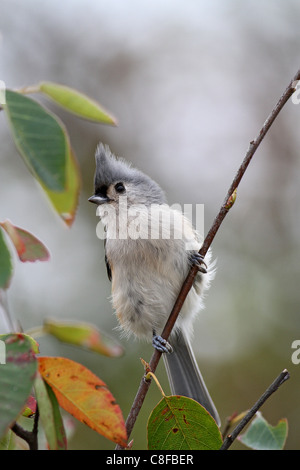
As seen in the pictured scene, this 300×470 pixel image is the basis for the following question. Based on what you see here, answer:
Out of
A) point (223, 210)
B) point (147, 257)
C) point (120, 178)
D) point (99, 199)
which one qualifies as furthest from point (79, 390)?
point (120, 178)

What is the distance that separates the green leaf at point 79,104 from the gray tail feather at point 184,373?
198 cm

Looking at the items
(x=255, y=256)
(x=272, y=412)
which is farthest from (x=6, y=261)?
(x=255, y=256)

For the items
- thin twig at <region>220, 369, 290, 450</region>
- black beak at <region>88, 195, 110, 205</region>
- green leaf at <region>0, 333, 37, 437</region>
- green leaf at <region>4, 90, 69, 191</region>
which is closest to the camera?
green leaf at <region>4, 90, 69, 191</region>

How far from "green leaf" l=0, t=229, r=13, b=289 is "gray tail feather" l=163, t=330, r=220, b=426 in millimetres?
1918

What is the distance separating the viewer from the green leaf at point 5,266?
99 centimetres

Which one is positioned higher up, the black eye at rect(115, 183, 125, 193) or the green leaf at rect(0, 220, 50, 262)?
the black eye at rect(115, 183, 125, 193)

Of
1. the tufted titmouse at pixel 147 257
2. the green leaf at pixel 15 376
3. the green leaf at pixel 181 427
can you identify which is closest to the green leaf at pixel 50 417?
the green leaf at pixel 15 376

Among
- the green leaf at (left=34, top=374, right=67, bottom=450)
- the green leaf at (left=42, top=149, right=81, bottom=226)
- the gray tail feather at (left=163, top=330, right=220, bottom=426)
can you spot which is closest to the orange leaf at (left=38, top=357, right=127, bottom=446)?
the green leaf at (left=34, top=374, right=67, bottom=450)

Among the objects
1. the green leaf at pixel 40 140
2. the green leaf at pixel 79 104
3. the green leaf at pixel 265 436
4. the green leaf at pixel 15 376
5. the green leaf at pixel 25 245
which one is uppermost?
the green leaf at pixel 79 104

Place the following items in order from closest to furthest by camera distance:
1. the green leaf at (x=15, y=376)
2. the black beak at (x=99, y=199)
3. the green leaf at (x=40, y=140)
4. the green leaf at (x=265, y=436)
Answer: the green leaf at (x=40, y=140) → the green leaf at (x=15, y=376) → the green leaf at (x=265, y=436) → the black beak at (x=99, y=199)

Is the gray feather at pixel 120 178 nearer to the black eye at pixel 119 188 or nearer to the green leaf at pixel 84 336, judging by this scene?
the black eye at pixel 119 188

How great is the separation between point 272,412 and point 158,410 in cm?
283

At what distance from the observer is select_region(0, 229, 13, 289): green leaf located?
0.99 metres

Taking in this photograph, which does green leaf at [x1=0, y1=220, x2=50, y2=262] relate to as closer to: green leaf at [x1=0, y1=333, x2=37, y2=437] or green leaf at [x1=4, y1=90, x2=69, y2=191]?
green leaf at [x1=0, y1=333, x2=37, y2=437]
